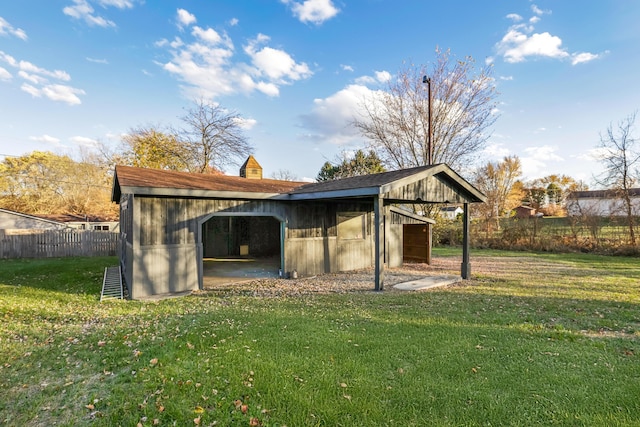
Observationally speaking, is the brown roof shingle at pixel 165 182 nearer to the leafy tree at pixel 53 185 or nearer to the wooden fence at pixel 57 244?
the wooden fence at pixel 57 244

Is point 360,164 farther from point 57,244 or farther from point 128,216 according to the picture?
point 57,244

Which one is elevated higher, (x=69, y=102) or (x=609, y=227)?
(x=69, y=102)

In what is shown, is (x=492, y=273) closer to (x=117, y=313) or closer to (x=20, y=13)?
(x=117, y=313)

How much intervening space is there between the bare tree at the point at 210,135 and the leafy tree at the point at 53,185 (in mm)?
8505

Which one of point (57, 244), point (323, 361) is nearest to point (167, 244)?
point (323, 361)

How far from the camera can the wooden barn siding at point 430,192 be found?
8172mm

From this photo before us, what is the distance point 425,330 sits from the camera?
4.72 m

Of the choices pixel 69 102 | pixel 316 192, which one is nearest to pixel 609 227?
pixel 316 192

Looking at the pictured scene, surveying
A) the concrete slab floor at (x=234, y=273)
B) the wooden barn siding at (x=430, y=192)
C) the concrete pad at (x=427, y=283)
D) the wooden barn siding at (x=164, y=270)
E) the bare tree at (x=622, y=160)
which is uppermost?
the bare tree at (x=622, y=160)

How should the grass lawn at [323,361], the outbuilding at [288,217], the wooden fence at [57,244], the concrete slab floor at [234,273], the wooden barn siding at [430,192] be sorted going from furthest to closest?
the wooden fence at [57,244] < the concrete slab floor at [234,273] < the wooden barn siding at [430,192] < the outbuilding at [288,217] < the grass lawn at [323,361]

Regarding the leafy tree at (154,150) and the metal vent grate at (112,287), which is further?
the leafy tree at (154,150)

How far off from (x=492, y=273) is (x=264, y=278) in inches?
294

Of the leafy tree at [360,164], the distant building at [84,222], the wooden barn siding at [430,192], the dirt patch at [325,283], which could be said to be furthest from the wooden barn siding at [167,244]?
the distant building at [84,222]

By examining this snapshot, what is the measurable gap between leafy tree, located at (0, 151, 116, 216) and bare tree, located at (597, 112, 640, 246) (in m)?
34.6
